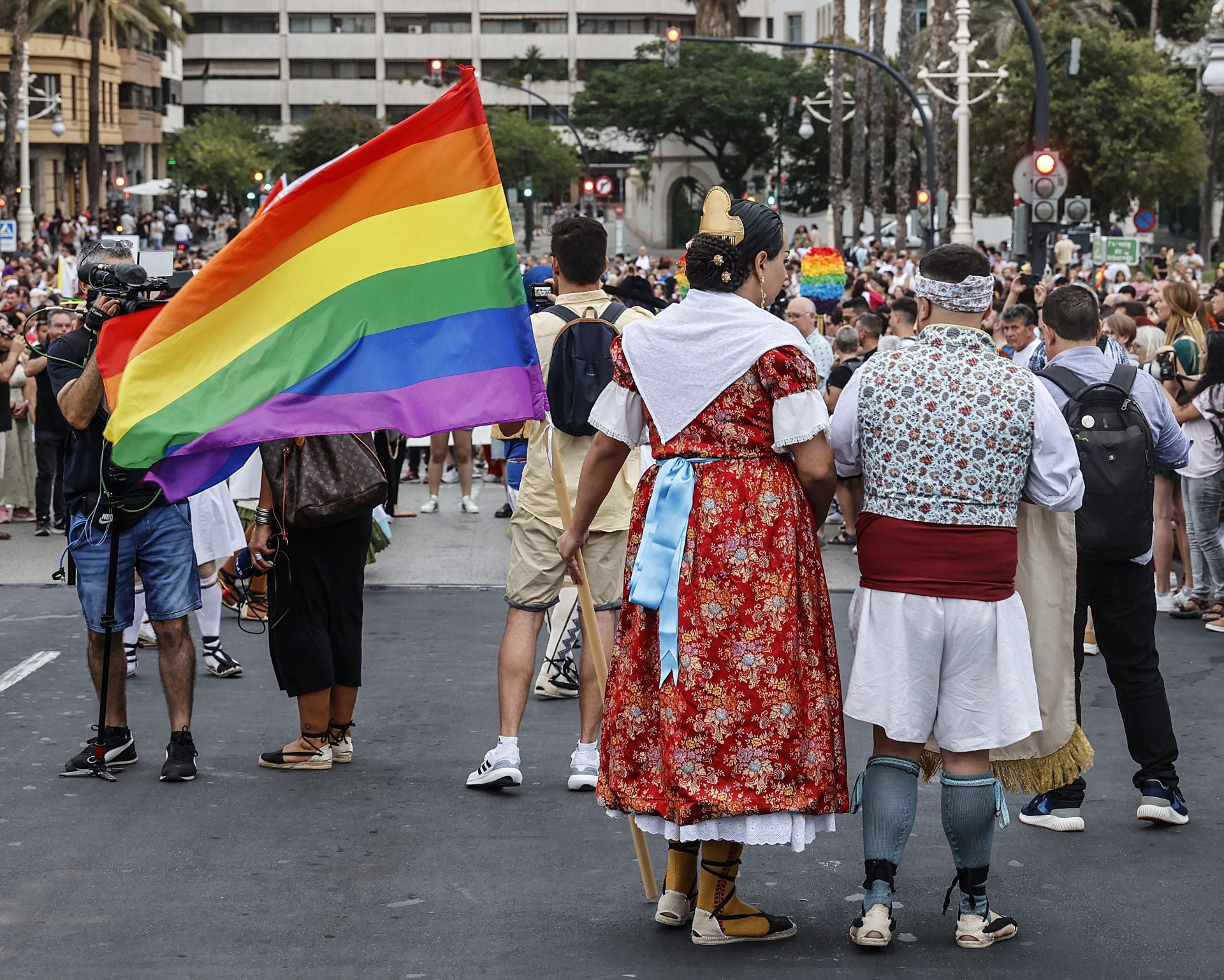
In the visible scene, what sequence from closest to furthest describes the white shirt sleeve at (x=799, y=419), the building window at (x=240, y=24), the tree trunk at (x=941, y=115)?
1. the white shirt sleeve at (x=799, y=419)
2. the tree trunk at (x=941, y=115)
3. the building window at (x=240, y=24)

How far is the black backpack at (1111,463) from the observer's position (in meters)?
5.88

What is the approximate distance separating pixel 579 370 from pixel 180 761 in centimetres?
207

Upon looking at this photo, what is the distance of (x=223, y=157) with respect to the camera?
74750 mm

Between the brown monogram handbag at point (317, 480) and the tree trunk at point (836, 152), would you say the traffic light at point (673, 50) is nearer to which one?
the tree trunk at point (836, 152)

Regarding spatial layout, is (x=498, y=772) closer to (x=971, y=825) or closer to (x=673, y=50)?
(x=971, y=825)

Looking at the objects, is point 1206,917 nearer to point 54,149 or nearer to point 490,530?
point 490,530

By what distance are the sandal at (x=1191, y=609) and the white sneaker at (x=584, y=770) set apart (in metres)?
4.86

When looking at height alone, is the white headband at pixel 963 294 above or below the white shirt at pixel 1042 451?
above

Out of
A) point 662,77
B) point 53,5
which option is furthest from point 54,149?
point 662,77

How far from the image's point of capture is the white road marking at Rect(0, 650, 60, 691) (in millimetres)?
8367

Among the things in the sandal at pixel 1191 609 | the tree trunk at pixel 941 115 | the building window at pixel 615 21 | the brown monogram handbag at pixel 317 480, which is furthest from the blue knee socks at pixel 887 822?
the building window at pixel 615 21

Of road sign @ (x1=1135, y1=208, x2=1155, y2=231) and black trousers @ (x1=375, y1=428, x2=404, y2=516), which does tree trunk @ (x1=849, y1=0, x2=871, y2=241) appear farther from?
black trousers @ (x1=375, y1=428, x2=404, y2=516)

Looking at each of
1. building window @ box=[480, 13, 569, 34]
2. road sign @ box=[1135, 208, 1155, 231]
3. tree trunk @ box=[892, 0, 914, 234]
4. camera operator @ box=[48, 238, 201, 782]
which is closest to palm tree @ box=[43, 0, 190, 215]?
tree trunk @ box=[892, 0, 914, 234]

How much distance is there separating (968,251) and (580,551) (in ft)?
4.64
